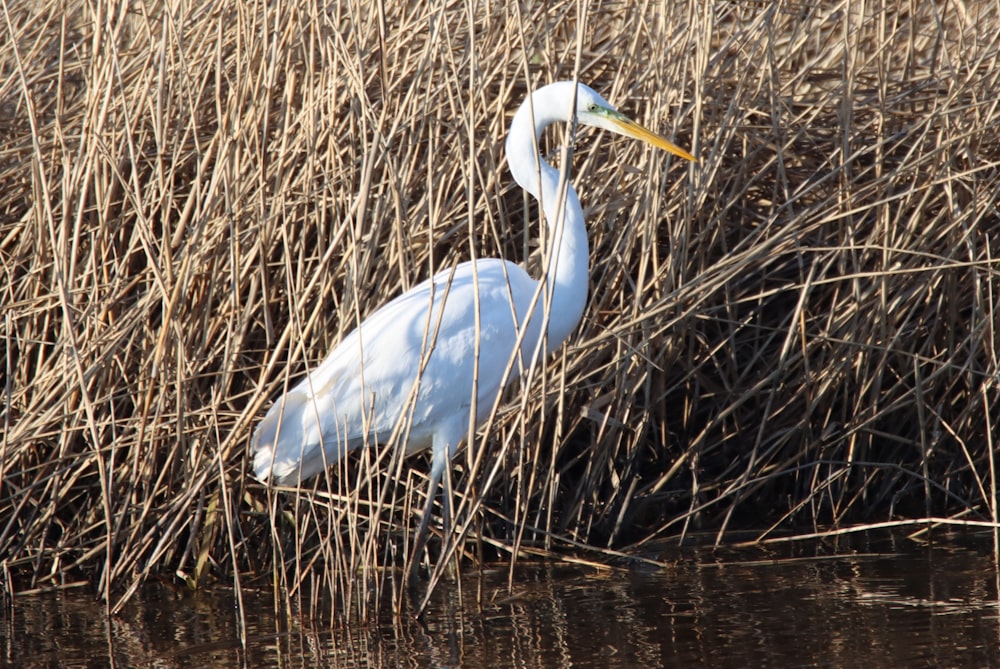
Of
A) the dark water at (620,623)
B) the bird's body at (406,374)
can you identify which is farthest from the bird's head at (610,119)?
→ the dark water at (620,623)

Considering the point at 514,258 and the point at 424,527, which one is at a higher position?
the point at 514,258

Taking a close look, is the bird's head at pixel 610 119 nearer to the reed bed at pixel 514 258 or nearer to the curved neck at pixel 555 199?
the curved neck at pixel 555 199

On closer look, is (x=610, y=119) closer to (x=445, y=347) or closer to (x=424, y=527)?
(x=445, y=347)

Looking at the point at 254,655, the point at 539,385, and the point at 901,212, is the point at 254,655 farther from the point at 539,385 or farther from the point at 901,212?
the point at 901,212

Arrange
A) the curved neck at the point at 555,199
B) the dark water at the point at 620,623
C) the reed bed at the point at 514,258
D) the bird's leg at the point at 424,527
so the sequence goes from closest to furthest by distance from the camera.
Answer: the dark water at the point at 620,623, the bird's leg at the point at 424,527, the curved neck at the point at 555,199, the reed bed at the point at 514,258

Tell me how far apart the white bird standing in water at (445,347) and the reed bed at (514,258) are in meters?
0.11

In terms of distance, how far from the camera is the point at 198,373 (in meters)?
3.26

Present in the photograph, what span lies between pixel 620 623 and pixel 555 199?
1.10 meters

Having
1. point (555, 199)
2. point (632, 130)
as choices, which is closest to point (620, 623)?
point (555, 199)

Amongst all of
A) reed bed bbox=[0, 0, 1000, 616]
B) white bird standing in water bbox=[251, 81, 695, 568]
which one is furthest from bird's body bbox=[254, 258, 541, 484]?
reed bed bbox=[0, 0, 1000, 616]

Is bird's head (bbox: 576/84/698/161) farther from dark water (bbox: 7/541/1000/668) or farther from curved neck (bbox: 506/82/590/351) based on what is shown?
dark water (bbox: 7/541/1000/668)

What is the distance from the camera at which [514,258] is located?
12.2ft

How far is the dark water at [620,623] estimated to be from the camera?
2.56 metres

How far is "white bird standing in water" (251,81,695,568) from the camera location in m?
2.91
